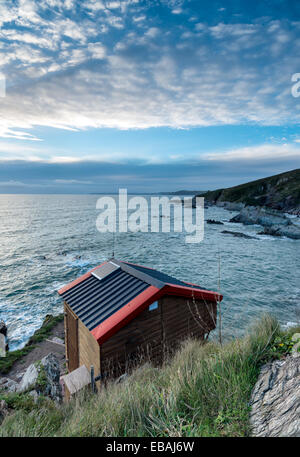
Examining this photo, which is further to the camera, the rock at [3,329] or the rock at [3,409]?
the rock at [3,329]

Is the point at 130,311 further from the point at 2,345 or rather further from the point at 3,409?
the point at 2,345

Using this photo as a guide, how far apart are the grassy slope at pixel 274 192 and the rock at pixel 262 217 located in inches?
1086

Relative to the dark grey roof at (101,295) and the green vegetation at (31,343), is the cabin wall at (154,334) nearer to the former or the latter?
the dark grey roof at (101,295)

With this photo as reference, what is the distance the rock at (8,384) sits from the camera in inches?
414

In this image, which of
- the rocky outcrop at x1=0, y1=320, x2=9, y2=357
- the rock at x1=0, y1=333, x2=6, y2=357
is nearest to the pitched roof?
the rock at x1=0, y1=333, x2=6, y2=357

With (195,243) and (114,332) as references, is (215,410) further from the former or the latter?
(195,243)

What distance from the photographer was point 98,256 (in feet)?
118

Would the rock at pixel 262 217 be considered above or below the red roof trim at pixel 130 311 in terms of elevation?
above

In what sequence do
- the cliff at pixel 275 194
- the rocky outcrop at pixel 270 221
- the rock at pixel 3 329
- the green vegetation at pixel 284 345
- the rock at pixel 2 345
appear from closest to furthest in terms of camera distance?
the green vegetation at pixel 284 345
the rock at pixel 2 345
the rock at pixel 3 329
the rocky outcrop at pixel 270 221
the cliff at pixel 275 194

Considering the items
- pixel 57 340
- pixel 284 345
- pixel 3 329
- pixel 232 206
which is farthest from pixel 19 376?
pixel 232 206

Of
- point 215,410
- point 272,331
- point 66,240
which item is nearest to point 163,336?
point 272,331

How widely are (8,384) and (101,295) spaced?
8.12 meters

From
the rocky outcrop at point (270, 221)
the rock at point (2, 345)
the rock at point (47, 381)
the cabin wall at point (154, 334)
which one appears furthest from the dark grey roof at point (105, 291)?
the rocky outcrop at point (270, 221)

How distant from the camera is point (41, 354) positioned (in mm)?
14375
